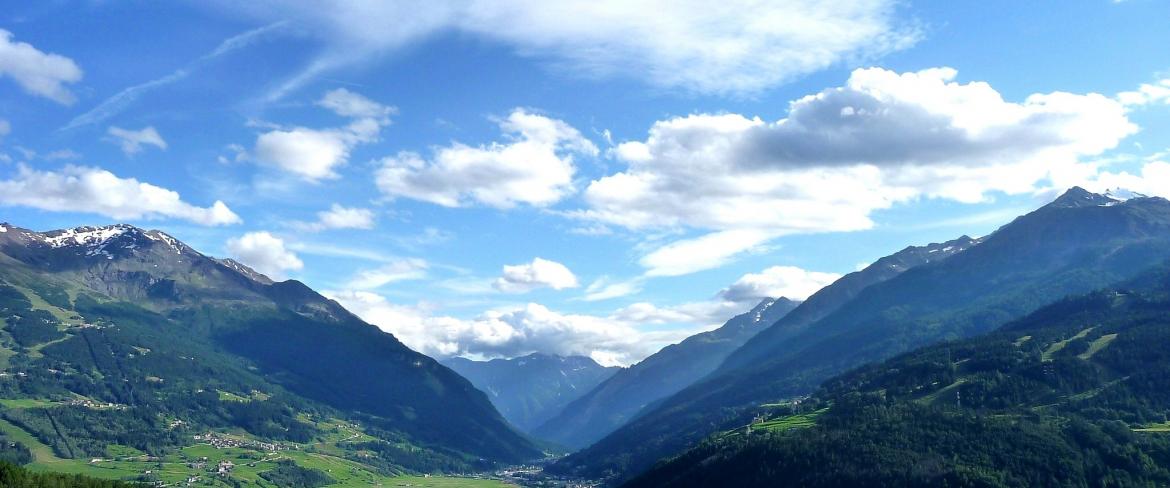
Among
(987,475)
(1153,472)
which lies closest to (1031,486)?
(987,475)

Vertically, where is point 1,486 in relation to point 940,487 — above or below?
above

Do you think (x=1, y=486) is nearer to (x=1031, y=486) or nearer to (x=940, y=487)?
(x=940, y=487)

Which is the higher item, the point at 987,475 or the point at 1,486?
the point at 1,486

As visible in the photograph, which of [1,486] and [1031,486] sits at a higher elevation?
[1,486]

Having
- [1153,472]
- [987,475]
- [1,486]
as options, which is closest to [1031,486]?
[987,475]

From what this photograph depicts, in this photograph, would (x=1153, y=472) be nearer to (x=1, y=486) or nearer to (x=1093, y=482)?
(x=1093, y=482)

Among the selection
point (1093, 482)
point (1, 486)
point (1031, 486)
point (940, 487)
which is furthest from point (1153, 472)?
point (1, 486)

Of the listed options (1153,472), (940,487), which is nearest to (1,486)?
(940,487)

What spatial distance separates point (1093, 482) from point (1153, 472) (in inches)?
522

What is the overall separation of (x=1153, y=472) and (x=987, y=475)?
37.2 meters

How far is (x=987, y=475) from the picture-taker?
652 feet

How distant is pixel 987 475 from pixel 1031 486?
9448 millimetres

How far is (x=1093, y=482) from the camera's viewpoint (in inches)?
7854

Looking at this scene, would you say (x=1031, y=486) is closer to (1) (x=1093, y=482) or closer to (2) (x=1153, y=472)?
(1) (x=1093, y=482)
